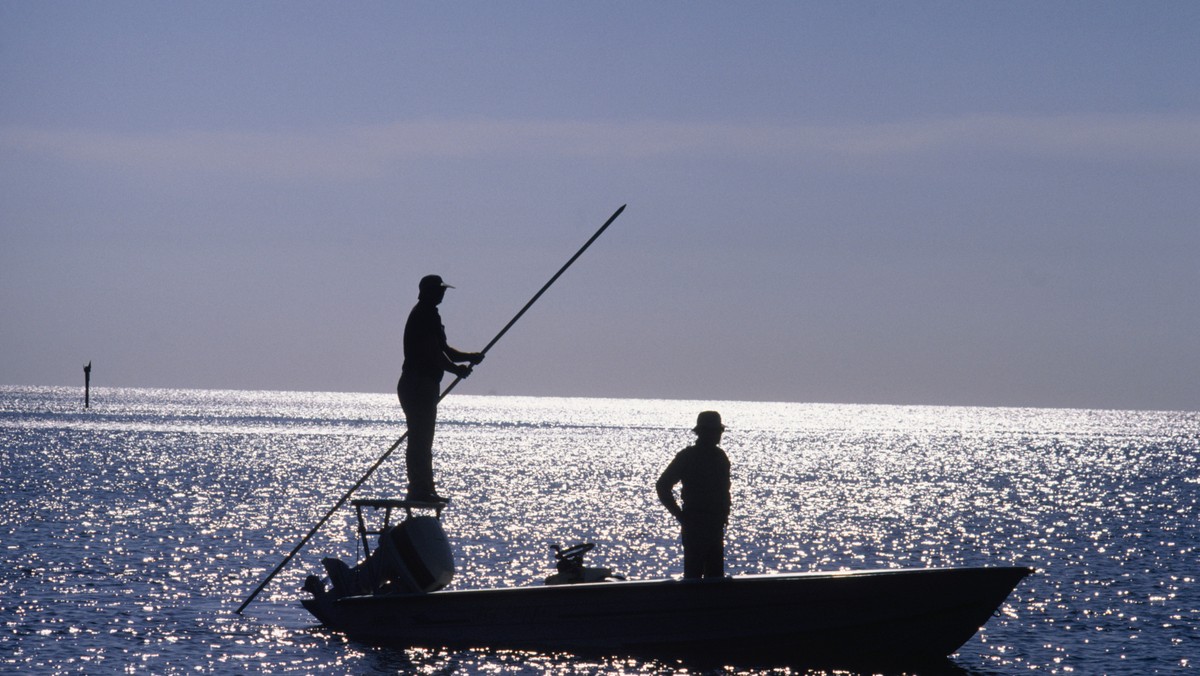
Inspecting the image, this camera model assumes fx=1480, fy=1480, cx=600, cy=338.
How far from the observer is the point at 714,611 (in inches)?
705

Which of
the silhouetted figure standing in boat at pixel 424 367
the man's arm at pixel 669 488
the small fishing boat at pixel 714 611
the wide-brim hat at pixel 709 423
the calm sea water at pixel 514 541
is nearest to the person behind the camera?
the man's arm at pixel 669 488

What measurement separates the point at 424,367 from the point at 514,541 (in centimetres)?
2129

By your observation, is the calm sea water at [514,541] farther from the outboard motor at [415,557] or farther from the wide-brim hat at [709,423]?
the wide-brim hat at [709,423]

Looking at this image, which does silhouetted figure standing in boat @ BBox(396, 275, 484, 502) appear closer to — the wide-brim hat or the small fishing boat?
the small fishing boat

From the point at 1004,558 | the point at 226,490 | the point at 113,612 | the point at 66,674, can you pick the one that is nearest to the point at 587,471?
the point at 226,490

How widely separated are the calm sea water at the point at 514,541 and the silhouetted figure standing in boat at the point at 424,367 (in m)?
2.80

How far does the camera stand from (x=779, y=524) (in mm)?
47500

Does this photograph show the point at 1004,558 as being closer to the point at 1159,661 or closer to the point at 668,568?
the point at 668,568

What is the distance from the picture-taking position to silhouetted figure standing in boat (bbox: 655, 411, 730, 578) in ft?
56.2

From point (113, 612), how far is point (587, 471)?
61.3m

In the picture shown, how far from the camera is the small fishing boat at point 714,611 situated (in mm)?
17656

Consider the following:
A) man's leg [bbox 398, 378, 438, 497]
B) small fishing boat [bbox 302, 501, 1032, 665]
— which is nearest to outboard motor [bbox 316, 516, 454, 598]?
small fishing boat [bbox 302, 501, 1032, 665]

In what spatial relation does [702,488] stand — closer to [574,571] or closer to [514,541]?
[574,571]

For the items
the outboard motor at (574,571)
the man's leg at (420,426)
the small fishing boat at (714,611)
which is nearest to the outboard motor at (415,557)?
the small fishing boat at (714,611)
